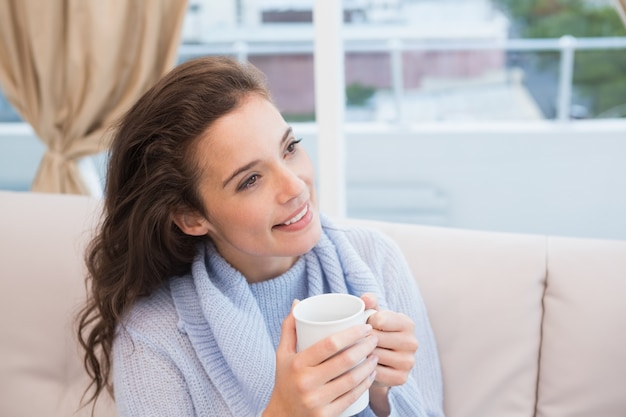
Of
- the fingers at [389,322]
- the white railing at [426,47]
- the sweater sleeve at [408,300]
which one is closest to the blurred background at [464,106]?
the white railing at [426,47]

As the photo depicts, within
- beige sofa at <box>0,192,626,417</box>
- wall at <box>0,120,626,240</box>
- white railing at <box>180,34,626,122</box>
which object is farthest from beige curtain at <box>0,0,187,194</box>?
wall at <box>0,120,626,240</box>

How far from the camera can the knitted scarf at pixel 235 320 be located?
141cm

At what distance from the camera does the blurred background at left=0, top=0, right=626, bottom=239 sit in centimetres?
404

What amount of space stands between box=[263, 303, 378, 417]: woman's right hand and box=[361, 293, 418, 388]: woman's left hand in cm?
5

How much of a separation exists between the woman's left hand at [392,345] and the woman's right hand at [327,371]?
46 millimetres

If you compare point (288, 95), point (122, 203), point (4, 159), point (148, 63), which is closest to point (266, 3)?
point (288, 95)

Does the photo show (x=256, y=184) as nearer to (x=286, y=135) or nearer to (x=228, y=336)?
(x=286, y=135)

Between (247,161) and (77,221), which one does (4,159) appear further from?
(247,161)

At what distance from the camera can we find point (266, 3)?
3.67 meters

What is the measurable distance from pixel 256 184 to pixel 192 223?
195mm

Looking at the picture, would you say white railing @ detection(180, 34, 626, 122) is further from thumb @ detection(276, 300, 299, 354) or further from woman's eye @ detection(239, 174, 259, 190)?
thumb @ detection(276, 300, 299, 354)

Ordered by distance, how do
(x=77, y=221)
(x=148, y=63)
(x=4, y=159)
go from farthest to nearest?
(x=4, y=159), (x=148, y=63), (x=77, y=221)

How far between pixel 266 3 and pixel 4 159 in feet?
6.64

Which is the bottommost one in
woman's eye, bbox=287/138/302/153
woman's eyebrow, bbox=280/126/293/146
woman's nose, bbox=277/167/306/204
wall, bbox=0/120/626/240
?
wall, bbox=0/120/626/240
